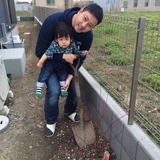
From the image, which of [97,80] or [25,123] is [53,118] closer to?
[25,123]

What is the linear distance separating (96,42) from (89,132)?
1.31m

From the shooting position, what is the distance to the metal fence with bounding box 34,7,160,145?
149 centimetres

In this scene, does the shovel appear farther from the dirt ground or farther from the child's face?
the child's face

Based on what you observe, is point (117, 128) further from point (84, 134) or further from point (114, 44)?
point (114, 44)

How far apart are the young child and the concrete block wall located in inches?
20.3

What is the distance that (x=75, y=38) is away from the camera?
213 cm

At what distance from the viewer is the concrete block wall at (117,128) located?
4.94ft

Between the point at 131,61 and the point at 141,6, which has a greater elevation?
the point at 141,6

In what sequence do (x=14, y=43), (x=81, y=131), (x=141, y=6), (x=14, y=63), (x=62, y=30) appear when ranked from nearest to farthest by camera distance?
(x=62, y=30) → (x=81, y=131) → (x=14, y=63) → (x=14, y=43) → (x=141, y=6)

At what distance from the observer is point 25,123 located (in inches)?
102

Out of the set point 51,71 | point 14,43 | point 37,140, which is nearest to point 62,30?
point 51,71

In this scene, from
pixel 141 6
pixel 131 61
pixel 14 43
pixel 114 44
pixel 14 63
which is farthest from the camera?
pixel 141 6

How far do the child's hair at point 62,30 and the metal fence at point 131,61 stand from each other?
496mm

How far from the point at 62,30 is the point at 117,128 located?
1.21 m
